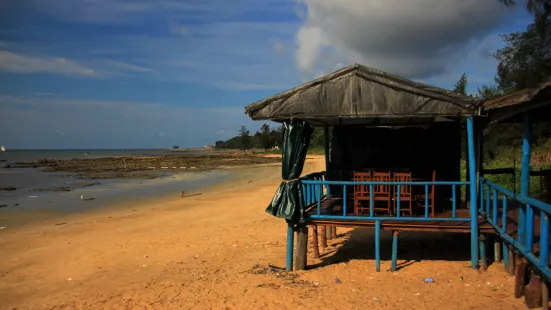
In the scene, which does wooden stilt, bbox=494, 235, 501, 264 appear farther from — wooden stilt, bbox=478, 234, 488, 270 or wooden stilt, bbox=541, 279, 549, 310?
wooden stilt, bbox=541, 279, 549, 310

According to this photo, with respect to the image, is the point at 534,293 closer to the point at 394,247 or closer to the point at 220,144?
the point at 394,247

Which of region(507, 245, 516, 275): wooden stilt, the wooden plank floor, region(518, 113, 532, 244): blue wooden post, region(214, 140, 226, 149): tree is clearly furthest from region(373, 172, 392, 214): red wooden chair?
region(214, 140, 226, 149): tree

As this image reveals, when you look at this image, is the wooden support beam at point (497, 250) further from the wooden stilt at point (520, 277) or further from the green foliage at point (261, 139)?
the green foliage at point (261, 139)

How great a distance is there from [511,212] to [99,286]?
26.9ft

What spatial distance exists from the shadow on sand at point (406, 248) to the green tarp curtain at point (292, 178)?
1.38 metres

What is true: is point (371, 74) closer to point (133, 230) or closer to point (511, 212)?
point (511, 212)

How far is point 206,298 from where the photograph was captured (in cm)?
707

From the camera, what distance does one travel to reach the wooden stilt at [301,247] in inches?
321

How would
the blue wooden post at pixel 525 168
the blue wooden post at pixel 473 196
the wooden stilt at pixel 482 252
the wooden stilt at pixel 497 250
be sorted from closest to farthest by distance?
the blue wooden post at pixel 525 168 → the blue wooden post at pixel 473 196 → the wooden stilt at pixel 482 252 → the wooden stilt at pixel 497 250

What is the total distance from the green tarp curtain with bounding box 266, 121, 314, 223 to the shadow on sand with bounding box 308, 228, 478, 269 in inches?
54.4

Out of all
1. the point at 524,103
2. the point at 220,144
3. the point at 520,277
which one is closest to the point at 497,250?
the point at 520,277

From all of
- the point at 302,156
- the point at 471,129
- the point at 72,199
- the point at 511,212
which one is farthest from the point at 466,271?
the point at 72,199

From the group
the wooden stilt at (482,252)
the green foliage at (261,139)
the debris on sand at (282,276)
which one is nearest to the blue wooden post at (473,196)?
the wooden stilt at (482,252)

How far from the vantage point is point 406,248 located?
9.45 metres
